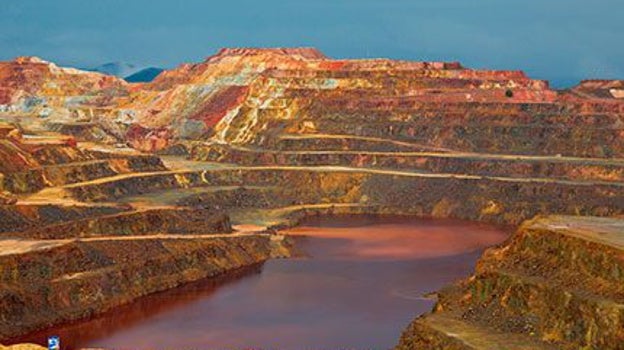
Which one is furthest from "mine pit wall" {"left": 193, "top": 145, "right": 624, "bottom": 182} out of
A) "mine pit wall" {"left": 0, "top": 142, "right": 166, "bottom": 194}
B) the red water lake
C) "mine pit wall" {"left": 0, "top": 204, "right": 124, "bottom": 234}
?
"mine pit wall" {"left": 0, "top": 204, "right": 124, "bottom": 234}

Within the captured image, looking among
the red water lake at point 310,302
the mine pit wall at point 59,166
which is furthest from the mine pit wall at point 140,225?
the mine pit wall at point 59,166

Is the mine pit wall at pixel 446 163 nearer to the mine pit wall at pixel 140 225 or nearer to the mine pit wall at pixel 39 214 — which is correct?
the mine pit wall at pixel 140 225

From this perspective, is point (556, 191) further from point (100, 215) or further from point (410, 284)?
point (100, 215)

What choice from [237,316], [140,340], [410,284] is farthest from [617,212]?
[140,340]

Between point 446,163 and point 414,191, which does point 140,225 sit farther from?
point 446,163

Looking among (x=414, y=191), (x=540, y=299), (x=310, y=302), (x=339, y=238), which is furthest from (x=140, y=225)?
(x=540, y=299)

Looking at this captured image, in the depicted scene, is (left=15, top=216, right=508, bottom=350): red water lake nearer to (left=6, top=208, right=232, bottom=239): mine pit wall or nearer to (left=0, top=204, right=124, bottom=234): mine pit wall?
(left=6, top=208, right=232, bottom=239): mine pit wall

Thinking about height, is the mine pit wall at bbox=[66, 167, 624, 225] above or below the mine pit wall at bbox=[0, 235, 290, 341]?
above
